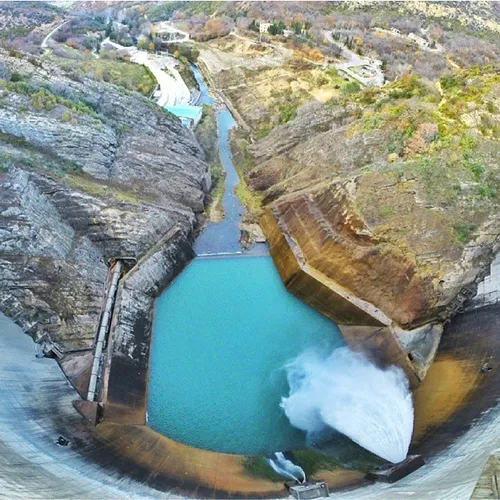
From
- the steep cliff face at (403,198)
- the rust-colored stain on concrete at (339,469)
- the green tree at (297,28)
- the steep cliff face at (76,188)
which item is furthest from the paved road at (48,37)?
the rust-colored stain on concrete at (339,469)

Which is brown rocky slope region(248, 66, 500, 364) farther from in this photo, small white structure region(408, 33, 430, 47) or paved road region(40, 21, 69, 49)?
small white structure region(408, 33, 430, 47)

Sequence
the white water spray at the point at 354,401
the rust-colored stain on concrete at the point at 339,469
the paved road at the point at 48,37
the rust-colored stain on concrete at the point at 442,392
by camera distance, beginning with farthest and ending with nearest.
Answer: the paved road at the point at 48,37 < the rust-colored stain on concrete at the point at 442,392 < the white water spray at the point at 354,401 < the rust-colored stain on concrete at the point at 339,469

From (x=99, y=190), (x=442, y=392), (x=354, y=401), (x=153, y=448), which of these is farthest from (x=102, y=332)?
(x=442, y=392)

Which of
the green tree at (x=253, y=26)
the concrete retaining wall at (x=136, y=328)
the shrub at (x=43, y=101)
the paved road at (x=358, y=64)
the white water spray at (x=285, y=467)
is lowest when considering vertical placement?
the concrete retaining wall at (x=136, y=328)

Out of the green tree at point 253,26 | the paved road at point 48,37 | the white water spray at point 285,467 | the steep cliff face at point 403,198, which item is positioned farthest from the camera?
the green tree at point 253,26

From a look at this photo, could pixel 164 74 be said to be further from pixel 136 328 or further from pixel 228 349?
pixel 228 349

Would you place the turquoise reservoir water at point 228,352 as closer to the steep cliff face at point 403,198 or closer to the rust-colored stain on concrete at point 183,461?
the rust-colored stain on concrete at point 183,461

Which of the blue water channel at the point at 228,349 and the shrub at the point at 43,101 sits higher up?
the shrub at the point at 43,101
